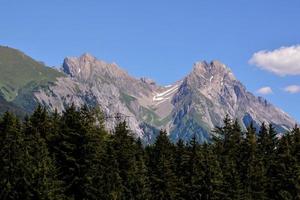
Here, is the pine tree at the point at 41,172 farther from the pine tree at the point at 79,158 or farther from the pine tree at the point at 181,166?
the pine tree at the point at 181,166

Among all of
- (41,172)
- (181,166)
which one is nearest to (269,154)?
(181,166)

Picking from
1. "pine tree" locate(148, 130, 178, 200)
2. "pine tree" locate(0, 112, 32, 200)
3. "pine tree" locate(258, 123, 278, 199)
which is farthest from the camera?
"pine tree" locate(148, 130, 178, 200)

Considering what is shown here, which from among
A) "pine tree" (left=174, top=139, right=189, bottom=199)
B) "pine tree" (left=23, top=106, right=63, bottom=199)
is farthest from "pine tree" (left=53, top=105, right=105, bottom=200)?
"pine tree" (left=174, top=139, right=189, bottom=199)

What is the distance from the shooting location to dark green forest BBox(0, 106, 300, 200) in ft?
198

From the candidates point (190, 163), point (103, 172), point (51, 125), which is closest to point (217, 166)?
point (190, 163)

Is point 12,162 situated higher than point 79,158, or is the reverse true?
point 79,158

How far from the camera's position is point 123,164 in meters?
76.6

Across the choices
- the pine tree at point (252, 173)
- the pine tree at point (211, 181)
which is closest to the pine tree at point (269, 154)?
the pine tree at point (252, 173)

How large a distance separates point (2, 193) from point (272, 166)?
1505 inches

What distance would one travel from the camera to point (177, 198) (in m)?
81.6

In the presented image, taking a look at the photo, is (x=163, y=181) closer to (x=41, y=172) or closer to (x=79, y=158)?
(x=79, y=158)

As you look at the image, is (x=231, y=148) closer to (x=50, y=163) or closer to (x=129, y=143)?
(x=129, y=143)

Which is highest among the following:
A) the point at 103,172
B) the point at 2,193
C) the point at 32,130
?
the point at 32,130

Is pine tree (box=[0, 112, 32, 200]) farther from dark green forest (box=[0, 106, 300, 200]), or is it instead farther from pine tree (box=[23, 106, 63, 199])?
pine tree (box=[23, 106, 63, 199])
